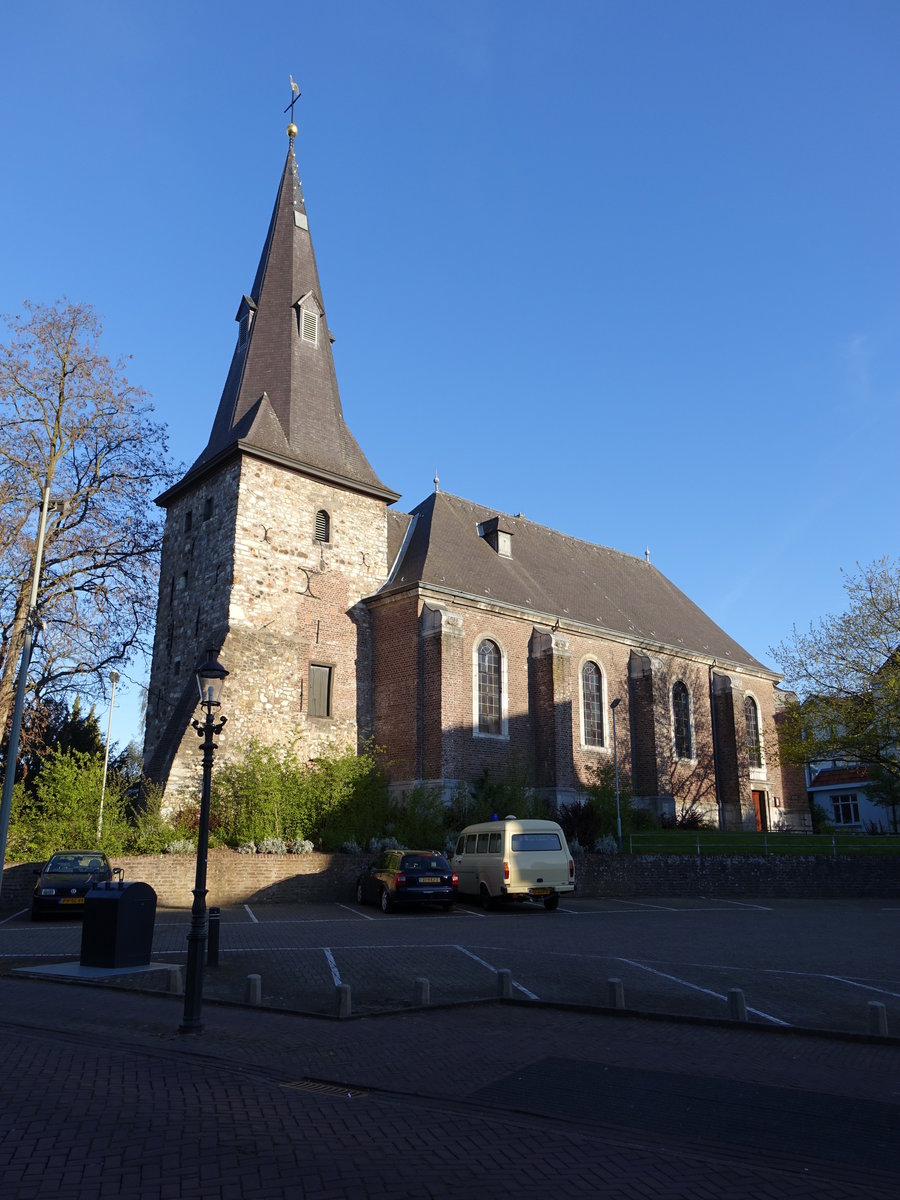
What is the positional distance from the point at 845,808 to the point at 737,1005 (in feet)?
181

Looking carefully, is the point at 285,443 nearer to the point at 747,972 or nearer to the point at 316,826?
the point at 316,826

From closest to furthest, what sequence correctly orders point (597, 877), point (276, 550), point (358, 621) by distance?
Answer: point (597, 877), point (276, 550), point (358, 621)

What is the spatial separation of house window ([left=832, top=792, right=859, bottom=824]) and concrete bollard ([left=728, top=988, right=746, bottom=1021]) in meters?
54.1

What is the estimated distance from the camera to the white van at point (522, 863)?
19.8 meters

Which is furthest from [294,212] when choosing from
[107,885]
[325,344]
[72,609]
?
[107,885]

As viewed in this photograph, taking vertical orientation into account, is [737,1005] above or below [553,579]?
below

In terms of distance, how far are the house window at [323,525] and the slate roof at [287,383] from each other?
119 cm

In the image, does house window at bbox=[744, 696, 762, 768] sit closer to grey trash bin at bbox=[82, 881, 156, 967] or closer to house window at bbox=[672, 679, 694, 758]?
house window at bbox=[672, 679, 694, 758]

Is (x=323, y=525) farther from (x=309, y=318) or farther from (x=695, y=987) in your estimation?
(x=695, y=987)

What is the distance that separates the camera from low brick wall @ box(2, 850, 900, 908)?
784 inches

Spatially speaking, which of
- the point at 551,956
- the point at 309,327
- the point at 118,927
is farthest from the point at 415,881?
the point at 309,327

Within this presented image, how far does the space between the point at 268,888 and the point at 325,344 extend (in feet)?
63.2

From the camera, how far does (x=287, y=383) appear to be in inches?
1186

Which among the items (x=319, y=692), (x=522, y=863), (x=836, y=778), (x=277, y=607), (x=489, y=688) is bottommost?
(x=522, y=863)
